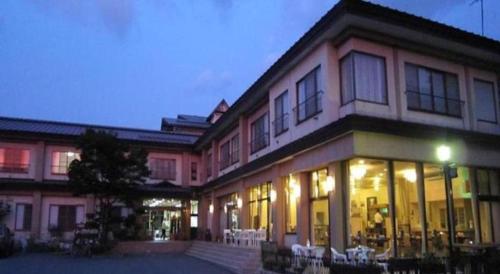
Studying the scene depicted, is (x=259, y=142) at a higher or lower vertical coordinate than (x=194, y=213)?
higher

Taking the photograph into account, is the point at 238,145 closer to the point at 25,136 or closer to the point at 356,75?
the point at 356,75

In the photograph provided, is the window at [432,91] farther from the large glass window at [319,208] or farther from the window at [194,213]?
the window at [194,213]

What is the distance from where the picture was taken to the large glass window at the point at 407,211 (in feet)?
48.1

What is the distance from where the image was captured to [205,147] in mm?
34531

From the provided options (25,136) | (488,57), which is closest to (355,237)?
(488,57)

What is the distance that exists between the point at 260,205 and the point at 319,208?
594 cm

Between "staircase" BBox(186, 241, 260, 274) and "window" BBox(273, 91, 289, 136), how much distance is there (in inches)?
206

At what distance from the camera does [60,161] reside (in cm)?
3353

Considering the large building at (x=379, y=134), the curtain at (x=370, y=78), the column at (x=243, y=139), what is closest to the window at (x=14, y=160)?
the column at (x=243, y=139)

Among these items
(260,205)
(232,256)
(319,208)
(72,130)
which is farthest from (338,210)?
(72,130)

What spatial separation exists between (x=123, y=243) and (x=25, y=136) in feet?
37.1

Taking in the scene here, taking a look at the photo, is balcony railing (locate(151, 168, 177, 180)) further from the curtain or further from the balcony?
the curtain

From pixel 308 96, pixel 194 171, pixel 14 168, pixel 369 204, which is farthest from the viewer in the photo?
pixel 194 171

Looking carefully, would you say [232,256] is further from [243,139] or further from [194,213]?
[194,213]
